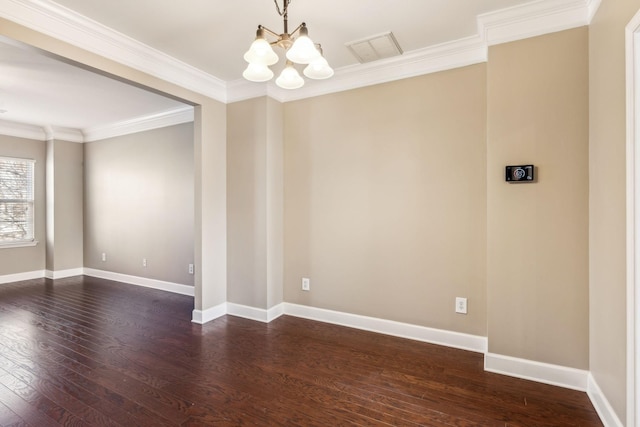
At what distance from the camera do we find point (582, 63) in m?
2.16

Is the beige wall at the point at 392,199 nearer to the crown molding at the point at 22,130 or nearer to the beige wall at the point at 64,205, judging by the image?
the beige wall at the point at 64,205

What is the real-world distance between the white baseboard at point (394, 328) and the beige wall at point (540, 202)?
0.36 meters

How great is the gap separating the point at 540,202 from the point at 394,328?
66.7 inches

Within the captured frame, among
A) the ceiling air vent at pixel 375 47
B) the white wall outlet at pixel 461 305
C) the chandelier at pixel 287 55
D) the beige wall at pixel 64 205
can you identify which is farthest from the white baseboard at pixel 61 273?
the white wall outlet at pixel 461 305

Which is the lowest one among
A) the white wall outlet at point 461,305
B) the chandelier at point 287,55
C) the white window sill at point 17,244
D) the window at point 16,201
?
the white wall outlet at point 461,305

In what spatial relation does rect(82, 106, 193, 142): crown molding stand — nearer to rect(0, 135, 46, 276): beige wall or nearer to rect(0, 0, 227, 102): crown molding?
rect(0, 135, 46, 276): beige wall

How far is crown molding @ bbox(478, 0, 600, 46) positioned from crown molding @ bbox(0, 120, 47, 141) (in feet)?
22.8

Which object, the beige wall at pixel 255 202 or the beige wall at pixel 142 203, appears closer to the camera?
the beige wall at pixel 255 202

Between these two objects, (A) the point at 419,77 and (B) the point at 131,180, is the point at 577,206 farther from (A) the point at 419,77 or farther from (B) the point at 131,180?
(B) the point at 131,180

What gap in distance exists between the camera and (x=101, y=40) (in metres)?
2.52

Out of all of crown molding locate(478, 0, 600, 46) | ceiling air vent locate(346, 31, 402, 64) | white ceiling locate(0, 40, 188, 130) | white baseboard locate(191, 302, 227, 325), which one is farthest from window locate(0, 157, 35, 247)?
crown molding locate(478, 0, 600, 46)

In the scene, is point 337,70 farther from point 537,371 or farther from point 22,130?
point 22,130

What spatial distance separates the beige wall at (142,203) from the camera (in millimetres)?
4625

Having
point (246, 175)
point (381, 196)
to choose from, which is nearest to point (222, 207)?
point (246, 175)
